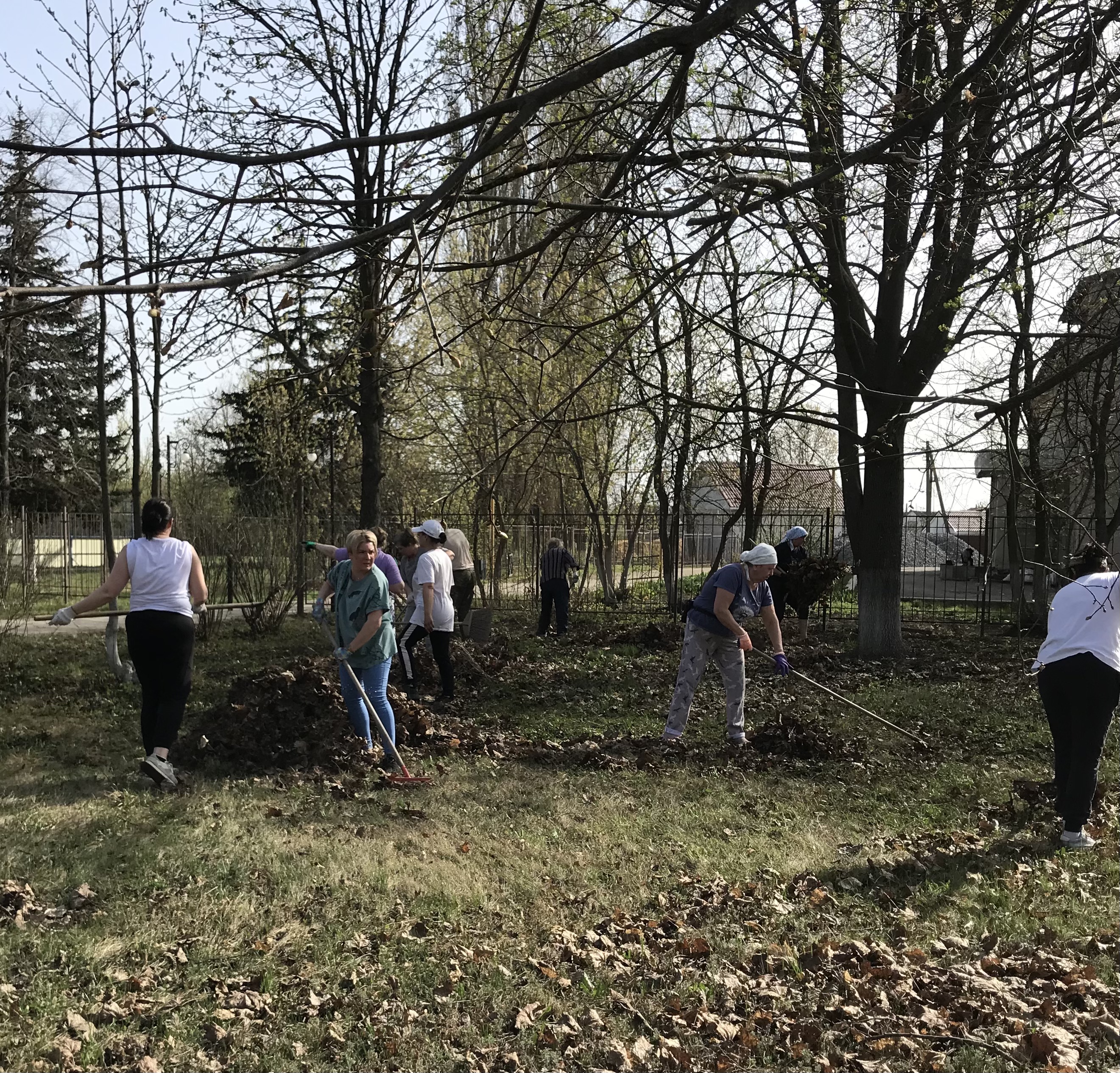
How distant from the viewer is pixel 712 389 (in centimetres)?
1461

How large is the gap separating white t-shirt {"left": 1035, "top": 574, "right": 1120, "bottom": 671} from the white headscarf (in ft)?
7.65

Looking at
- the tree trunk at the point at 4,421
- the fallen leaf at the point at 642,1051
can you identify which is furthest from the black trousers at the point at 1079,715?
the tree trunk at the point at 4,421

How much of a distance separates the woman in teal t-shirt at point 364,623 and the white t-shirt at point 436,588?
2.14m

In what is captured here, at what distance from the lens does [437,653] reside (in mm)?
9414

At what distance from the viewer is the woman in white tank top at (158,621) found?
618cm

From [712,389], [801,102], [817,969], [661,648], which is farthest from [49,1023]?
[712,389]

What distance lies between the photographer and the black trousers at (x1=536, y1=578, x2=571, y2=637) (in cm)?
1497

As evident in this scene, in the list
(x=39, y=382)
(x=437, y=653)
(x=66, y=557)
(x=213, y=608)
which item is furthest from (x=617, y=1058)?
(x=39, y=382)

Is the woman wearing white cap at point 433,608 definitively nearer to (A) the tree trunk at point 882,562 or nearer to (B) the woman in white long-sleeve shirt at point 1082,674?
(B) the woman in white long-sleeve shirt at point 1082,674

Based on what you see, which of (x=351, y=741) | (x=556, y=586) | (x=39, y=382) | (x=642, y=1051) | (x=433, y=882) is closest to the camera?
(x=642, y=1051)

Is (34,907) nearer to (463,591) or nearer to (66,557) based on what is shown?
(463,591)

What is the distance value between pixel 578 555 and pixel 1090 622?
1492 cm

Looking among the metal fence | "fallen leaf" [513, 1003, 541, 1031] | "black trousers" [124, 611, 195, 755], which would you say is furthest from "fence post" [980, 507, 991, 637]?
"fallen leaf" [513, 1003, 541, 1031]

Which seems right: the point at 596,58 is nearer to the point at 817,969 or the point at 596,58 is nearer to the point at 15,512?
the point at 817,969
